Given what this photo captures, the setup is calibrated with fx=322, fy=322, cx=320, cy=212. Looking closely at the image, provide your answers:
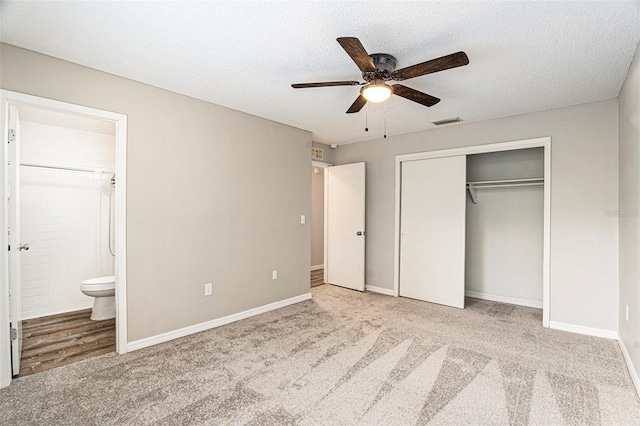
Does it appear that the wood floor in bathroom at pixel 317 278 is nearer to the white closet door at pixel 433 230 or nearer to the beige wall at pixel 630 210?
the white closet door at pixel 433 230

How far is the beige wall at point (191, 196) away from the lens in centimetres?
282

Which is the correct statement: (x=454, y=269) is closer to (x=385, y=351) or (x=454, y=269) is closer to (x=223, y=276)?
(x=385, y=351)

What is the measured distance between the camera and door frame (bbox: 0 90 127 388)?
2.34 m

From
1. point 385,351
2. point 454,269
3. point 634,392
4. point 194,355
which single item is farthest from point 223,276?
point 634,392

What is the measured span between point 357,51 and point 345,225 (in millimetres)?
3724

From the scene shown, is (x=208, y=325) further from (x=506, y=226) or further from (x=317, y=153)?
(x=506, y=226)

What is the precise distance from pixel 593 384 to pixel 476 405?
1054 millimetres

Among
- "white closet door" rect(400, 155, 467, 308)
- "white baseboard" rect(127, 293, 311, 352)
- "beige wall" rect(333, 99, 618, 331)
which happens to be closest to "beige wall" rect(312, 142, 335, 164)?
"white closet door" rect(400, 155, 467, 308)

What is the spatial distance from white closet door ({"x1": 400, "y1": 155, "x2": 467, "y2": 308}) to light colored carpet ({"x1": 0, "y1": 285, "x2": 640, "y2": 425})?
94cm

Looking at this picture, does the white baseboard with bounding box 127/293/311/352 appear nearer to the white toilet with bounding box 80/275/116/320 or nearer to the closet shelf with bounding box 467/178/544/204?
the white toilet with bounding box 80/275/116/320

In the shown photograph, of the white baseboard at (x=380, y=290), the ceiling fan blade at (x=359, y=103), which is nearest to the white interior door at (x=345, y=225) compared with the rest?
the white baseboard at (x=380, y=290)

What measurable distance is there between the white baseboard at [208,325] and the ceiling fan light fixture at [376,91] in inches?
112

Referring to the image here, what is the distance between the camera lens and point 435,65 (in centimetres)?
205

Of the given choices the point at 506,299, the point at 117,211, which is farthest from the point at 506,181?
the point at 117,211
